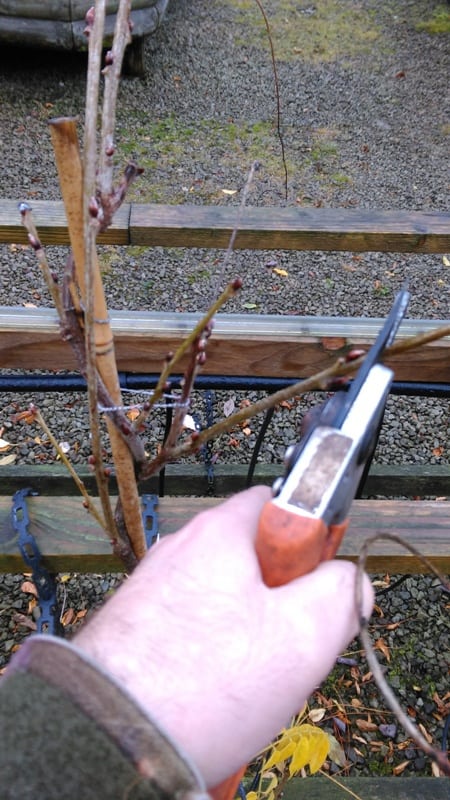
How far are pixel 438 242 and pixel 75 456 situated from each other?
7.33ft

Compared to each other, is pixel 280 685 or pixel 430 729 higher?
pixel 280 685

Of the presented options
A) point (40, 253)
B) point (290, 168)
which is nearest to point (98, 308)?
point (40, 253)

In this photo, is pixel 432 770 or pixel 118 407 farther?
pixel 432 770

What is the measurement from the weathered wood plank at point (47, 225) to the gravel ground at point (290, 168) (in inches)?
30.0

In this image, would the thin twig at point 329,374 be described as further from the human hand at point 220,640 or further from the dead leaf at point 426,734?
the dead leaf at point 426,734

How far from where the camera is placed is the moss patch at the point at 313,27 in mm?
8320

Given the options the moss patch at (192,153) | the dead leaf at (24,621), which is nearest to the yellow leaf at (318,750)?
the dead leaf at (24,621)

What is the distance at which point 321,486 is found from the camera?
2.72 ft

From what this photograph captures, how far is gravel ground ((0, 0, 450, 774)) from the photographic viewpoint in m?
2.90

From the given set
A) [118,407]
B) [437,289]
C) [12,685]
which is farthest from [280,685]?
[437,289]

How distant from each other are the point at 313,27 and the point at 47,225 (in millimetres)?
8303

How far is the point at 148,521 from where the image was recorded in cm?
145

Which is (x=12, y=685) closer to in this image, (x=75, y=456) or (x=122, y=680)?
(x=122, y=680)

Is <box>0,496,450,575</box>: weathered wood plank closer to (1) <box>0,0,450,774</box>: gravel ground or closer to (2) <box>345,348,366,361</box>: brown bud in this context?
(2) <box>345,348,366,361</box>: brown bud
